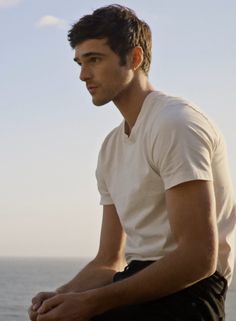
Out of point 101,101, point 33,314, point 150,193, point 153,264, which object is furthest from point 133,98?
point 33,314

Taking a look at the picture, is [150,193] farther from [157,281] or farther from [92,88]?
[92,88]

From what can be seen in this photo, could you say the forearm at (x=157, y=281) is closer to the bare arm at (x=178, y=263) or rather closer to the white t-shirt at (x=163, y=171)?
the bare arm at (x=178, y=263)

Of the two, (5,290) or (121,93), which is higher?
(121,93)

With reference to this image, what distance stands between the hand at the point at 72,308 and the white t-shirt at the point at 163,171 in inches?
12.3

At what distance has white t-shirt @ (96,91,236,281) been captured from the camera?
3.07m

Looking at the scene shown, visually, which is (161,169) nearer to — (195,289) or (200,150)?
(200,150)

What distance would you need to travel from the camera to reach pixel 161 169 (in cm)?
A: 313

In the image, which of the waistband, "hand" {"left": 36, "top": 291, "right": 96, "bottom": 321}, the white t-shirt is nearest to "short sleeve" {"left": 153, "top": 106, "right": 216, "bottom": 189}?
the white t-shirt

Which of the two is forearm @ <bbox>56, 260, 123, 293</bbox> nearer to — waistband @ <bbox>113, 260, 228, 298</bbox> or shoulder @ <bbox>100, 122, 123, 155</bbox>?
waistband @ <bbox>113, 260, 228, 298</bbox>

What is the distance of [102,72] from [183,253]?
2.64 ft

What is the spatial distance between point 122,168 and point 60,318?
68 centimetres

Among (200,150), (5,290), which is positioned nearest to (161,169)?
(200,150)

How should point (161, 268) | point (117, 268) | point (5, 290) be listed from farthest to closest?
point (5, 290)
point (117, 268)
point (161, 268)

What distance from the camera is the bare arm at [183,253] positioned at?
2992 millimetres
